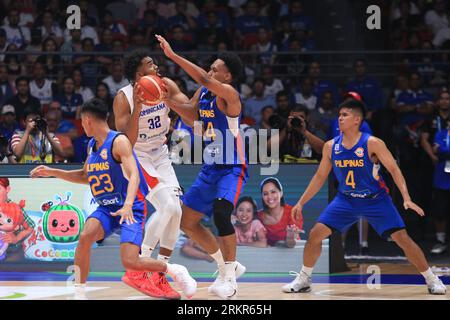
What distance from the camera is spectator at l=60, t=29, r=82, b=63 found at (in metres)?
14.6

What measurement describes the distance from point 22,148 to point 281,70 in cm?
507

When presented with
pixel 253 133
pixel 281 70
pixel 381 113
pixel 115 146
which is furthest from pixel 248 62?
pixel 115 146

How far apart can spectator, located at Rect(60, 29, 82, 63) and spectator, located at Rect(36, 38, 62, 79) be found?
0.47 feet

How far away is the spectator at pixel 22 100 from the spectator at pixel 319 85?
402cm

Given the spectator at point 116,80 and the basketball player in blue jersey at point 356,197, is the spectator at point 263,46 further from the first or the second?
the basketball player in blue jersey at point 356,197

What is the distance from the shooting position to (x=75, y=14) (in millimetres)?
14992

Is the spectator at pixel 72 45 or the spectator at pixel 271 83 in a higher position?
the spectator at pixel 72 45

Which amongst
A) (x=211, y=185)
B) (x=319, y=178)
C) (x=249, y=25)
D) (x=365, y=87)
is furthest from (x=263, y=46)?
(x=211, y=185)

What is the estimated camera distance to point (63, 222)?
35.6 ft

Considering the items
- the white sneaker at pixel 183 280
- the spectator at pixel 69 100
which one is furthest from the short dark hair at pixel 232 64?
the spectator at pixel 69 100

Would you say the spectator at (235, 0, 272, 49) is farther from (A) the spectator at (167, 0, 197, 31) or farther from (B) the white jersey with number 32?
(B) the white jersey with number 32

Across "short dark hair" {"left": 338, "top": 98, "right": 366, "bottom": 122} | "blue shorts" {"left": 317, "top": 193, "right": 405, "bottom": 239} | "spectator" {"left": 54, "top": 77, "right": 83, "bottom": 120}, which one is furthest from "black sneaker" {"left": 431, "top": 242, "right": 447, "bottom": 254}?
"spectator" {"left": 54, "top": 77, "right": 83, "bottom": 120}

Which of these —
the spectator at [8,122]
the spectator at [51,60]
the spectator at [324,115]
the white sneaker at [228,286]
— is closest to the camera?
the white sneaker at [228,286]

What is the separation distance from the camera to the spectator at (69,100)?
44.3 feet
